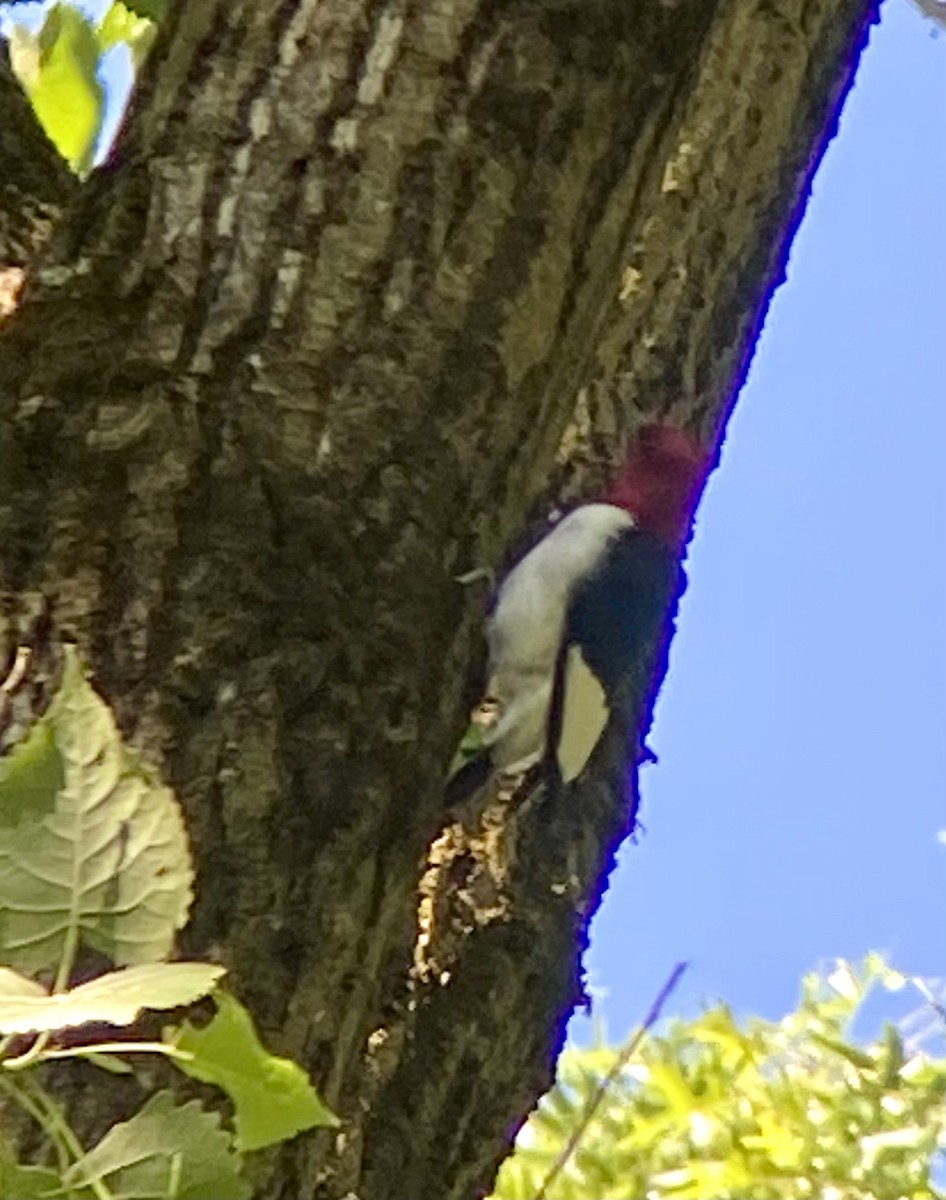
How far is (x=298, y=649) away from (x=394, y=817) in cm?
8

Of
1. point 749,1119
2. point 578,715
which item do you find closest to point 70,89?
point 578,715

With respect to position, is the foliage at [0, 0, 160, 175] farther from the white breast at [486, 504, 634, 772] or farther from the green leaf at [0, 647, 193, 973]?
the green leaf at [0, 647, 193, 973]

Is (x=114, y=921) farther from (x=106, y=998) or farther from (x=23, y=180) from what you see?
(x=23, y=180)

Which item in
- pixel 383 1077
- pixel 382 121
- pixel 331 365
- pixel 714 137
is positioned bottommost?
pixel 383 1077

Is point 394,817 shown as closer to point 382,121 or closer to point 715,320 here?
point 382,121

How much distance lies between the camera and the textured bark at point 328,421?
0.71 meters

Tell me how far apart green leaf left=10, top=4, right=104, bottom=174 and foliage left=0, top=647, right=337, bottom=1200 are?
63 centimetres

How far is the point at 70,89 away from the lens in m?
1.07

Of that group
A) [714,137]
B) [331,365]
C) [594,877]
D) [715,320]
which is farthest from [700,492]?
[331,365]

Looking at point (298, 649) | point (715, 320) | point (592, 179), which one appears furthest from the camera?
point (715, 320)

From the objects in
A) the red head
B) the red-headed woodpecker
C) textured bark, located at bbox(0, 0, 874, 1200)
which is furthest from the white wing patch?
textured bark, located at bbox(0, 0, 874, 1200)

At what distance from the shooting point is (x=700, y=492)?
141 cm

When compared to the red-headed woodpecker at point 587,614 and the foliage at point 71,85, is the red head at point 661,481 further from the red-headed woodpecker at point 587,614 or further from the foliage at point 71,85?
the foliage at point 71,85

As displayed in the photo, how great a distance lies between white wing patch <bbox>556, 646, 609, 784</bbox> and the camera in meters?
1.25
